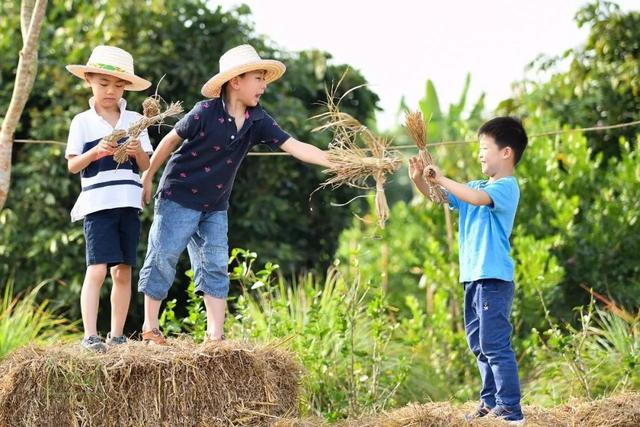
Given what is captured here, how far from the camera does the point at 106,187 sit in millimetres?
5203

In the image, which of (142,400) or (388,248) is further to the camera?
(388,248)

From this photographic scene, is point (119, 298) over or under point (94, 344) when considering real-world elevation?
over

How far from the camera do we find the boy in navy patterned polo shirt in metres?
5.20

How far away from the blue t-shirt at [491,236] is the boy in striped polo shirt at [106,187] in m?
1.55

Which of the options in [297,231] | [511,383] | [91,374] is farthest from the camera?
[297,231]

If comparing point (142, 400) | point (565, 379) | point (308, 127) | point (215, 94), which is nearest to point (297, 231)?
point (308, 127)

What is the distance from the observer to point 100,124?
17.2 ft

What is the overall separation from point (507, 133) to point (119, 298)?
2.04 meters

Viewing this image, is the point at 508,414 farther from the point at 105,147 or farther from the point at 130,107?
the point at 130,107

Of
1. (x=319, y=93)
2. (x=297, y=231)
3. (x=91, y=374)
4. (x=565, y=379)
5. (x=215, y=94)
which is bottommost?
(x=565, y=379)

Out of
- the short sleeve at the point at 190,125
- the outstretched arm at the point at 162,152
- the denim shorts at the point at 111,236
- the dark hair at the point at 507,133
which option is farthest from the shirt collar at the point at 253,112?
the dark hair at the point at 507,133

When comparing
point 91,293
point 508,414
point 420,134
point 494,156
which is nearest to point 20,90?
point 91,293

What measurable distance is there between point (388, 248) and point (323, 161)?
1034cm

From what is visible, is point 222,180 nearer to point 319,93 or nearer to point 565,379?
point 565,379
